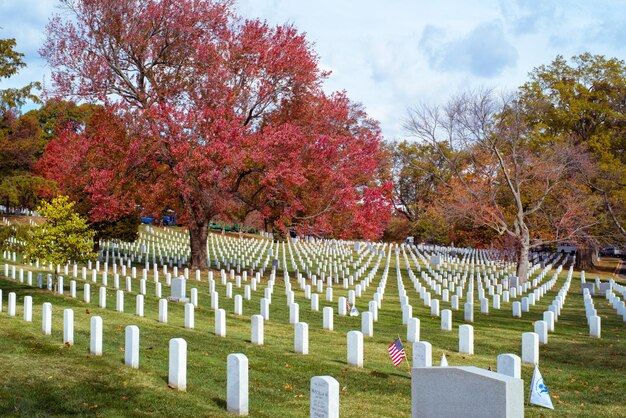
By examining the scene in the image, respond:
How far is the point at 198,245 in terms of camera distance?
102ft

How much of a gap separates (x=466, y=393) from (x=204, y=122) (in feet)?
74.9

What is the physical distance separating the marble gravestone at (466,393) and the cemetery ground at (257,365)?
142 mm

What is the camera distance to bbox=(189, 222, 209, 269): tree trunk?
30.8 m

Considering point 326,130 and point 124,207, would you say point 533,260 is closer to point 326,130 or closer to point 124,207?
point 326,130

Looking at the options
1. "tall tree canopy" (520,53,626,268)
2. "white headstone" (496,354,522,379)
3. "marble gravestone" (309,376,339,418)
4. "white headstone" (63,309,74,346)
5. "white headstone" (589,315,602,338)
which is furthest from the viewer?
"tall tree canopy" (520,53,626,268)

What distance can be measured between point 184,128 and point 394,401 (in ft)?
66.1

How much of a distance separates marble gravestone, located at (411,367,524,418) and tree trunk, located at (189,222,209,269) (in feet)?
81.5

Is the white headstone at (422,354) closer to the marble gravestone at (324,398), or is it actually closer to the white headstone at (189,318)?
the marble gravestone at (324,398)

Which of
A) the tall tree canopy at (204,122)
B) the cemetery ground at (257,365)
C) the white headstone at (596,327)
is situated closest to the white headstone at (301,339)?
the cemetery ground at (257,365)

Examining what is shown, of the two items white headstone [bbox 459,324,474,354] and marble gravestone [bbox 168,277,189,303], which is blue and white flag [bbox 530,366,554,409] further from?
marble gravestone [bbox 168,277,189,303]

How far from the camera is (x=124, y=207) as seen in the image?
91.2ft

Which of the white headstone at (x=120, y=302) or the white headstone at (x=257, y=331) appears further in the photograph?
the white headstone at (x=120, y=302)

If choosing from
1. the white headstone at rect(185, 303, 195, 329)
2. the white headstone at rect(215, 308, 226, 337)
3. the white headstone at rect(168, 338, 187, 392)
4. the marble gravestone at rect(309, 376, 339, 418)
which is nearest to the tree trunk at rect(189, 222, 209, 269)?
the white headstone at rect(185, 303, 195, 329)

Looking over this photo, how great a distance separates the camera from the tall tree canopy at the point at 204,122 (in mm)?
27234
